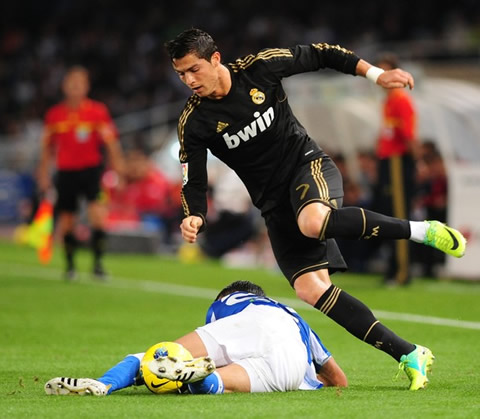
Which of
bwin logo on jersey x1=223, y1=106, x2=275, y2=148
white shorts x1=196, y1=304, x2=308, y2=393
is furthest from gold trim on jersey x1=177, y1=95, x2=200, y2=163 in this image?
white shorts x1=196, y1=304, x2=308, y2=393

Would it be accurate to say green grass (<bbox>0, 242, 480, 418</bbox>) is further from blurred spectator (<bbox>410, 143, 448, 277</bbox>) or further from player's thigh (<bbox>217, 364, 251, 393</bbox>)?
blurred spectator (<bbox>410, 143, 448, 277</bbox>)

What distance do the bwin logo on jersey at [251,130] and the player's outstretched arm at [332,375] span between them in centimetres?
144

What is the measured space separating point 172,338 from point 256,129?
282 cm

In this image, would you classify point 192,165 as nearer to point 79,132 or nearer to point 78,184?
point 79,132

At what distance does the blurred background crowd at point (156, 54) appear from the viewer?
2145 centimetres

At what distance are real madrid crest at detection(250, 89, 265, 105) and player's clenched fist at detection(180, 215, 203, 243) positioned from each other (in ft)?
2.76

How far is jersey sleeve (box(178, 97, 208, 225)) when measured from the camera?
7055mm

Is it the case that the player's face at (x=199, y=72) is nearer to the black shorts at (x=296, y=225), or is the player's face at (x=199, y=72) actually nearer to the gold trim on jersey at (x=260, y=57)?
the gold trim on jersey at (x=260, y=57)

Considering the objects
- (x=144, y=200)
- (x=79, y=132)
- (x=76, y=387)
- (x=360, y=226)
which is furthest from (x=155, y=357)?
(x=144, y=200)

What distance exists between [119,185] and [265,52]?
14.9 meters

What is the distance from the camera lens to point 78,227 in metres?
22.4

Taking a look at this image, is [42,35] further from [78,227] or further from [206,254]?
[206,254]

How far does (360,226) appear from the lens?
657cm

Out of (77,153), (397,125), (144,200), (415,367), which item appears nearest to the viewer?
(415,367)
